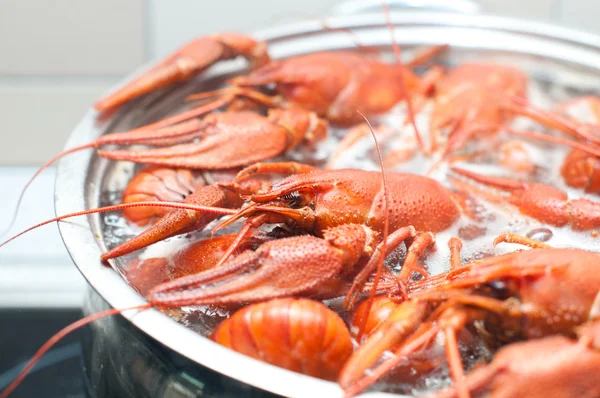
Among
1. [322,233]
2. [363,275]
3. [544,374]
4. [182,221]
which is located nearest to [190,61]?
[182,221]

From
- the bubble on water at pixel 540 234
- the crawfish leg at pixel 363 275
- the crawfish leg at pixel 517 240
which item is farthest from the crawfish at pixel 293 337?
the bubble on water at pixel 540 234

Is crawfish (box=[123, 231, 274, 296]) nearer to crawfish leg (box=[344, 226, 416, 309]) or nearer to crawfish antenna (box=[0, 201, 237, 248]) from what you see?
crawfish antenna (box=[0, 201, 237, 248])

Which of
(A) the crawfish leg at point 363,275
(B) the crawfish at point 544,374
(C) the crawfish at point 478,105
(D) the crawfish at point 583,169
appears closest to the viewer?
(B) the crawfish at point 544,374

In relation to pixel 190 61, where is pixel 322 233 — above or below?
below

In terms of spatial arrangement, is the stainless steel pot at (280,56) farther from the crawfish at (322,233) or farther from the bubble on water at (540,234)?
the bubble on water at (540,234)

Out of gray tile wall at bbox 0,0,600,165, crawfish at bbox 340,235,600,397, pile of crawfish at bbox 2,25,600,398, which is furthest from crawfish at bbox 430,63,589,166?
crawfish at bbox 340,235,600,397

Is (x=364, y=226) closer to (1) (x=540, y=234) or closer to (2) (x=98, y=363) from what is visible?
(1) (x=540, y=234)
